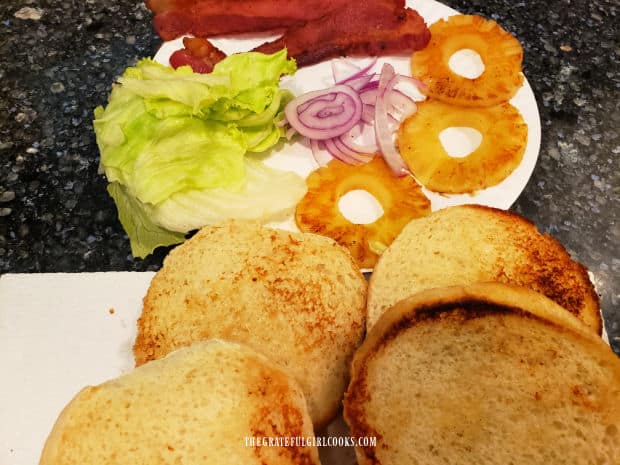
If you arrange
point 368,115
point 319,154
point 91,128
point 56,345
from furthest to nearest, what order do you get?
1. point 91,128
2. point 368,115
3. point 319,154
4. point 56,345

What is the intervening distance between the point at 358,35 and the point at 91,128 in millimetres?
1496

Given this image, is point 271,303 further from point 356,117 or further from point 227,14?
point 227,14

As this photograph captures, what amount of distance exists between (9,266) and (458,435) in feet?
6.51

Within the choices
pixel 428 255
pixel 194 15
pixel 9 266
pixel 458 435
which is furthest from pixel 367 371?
pixel 194 15

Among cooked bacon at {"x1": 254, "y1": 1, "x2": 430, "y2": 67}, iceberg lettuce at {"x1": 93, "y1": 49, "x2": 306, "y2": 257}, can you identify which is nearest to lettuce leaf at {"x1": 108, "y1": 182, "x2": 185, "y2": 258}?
iceberg lettuce at {"x1": 93, "y1": 49, "x2": 306, "y2": 257}

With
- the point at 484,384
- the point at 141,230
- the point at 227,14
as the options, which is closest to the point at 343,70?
the point at 227,14

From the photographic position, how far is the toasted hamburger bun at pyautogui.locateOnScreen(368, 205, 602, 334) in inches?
77.2

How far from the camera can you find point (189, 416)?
156cm

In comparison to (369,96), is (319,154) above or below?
below

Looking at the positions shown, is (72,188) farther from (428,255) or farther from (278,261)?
(428,255)

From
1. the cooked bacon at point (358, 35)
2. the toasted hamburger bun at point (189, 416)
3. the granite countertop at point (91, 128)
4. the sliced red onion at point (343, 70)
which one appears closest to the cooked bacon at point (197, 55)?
the cooked bacon at point (358, 35)

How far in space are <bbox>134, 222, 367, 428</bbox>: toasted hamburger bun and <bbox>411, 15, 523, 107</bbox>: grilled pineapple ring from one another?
121cm

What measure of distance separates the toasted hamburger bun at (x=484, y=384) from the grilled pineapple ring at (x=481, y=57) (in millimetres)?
1461

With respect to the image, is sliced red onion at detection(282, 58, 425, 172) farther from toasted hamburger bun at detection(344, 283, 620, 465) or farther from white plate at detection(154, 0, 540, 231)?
toasted hamburger bun at detection(344, 283, 620, 465)
